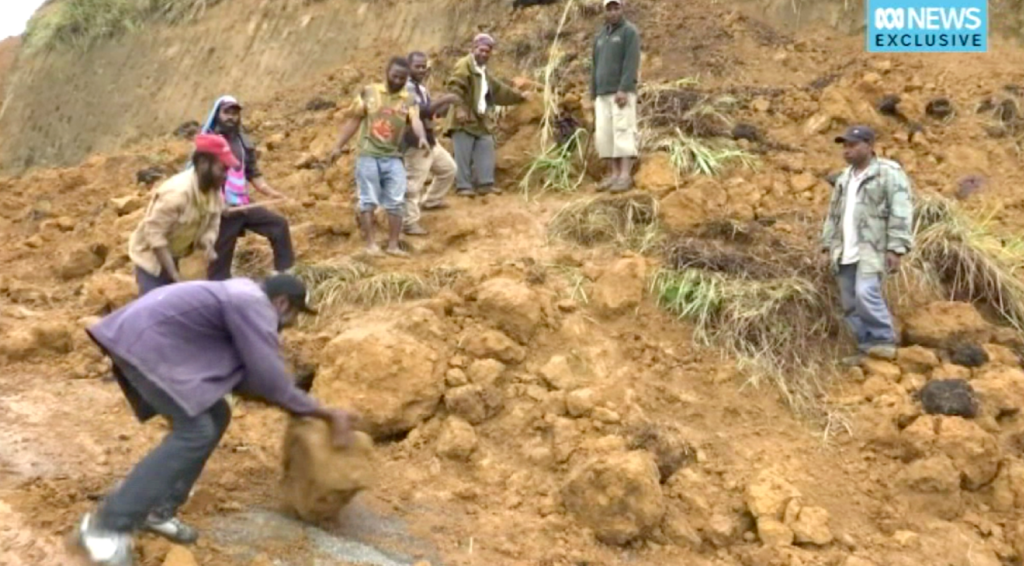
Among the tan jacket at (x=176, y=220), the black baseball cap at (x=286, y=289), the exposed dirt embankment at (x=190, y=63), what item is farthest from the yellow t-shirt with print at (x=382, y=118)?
the exposed dirt embankment at (x=190, y=63)

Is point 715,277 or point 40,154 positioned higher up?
point 40,154

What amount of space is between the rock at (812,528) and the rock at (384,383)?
1785 millimetres

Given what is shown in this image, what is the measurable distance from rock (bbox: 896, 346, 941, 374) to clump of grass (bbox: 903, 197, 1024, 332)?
697mm

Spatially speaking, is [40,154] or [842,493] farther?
[40,154]

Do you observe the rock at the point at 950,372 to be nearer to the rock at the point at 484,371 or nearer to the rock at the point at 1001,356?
the rock at the point at 1001,356

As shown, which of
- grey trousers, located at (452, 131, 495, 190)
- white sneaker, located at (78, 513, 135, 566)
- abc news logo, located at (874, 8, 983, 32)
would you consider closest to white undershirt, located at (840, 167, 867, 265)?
grey trousers, located at (452, 131, 495, 190)

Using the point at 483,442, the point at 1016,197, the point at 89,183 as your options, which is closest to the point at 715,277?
the point at 483,442

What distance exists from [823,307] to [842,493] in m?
1.35

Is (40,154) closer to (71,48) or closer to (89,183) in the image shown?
(71,48)

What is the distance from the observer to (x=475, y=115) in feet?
25.9

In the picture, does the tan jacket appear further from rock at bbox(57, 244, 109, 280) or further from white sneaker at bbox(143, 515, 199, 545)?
rock at bbox(57, 244, 109, 280)

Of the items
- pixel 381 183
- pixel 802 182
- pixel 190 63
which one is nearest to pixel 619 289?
pixel 381 183

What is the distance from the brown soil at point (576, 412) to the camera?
4.77m

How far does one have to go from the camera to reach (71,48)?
14984 mm
